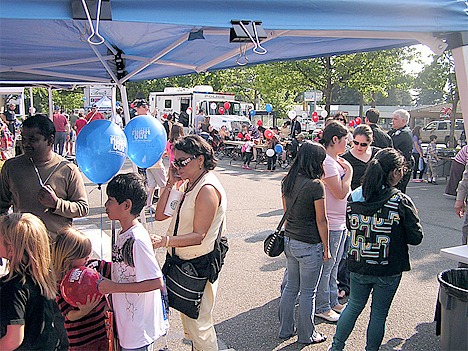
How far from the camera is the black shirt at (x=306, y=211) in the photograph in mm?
3607

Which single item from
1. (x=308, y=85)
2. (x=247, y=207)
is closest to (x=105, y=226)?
(x=247, y=207)

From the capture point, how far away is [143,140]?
154 inches

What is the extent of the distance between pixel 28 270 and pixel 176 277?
3.28 ft

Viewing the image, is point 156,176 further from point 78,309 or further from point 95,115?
point 78,309

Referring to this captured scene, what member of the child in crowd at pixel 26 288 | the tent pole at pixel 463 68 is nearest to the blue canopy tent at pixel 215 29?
the tent pole at pixel 463 68

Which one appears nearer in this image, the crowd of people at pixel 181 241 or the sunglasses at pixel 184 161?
the crowd of people at pixel 181 241

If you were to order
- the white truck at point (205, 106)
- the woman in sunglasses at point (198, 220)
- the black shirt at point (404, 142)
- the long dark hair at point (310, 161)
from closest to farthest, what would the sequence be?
the woman in sunglasses at point (198, 220) < the long dark hair at point (310, 161) < the black shirt at point (404, 142) < the white truck at point (205, 106)

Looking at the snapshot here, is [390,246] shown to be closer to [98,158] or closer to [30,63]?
[98,158]

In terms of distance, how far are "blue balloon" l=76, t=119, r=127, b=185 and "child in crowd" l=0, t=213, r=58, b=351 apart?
3.52 feet

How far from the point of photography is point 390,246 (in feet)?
10.5

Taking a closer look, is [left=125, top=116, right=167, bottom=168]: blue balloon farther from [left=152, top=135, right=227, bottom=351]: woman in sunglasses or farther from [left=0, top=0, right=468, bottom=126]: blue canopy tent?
[left=152, top=135, right=227, bottom=351]: woman in sunglasses

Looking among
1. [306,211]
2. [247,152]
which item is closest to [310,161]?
[306,211]

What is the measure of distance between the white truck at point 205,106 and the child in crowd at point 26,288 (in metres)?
19.3

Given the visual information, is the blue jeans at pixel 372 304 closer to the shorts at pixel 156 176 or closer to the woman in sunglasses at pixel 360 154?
the woman in sunglasses at pixel 360 154
